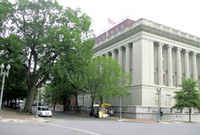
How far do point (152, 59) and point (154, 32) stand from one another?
611 centimetres

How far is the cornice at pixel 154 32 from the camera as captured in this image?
47812 mm

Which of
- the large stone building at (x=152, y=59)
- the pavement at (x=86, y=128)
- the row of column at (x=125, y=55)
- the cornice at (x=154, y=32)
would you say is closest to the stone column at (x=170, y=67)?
the large stone building at (x=152, y=59)

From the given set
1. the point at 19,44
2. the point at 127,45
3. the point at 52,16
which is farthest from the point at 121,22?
the point at 19,44

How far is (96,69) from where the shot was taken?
42.6 meters

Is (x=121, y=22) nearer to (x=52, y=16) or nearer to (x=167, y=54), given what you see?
(x=167, y=54)

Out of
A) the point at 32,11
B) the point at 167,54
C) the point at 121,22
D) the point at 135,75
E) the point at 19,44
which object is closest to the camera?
the point at 19,44

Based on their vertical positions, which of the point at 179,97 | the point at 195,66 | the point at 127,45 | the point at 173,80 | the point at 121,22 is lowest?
the point at 179,97

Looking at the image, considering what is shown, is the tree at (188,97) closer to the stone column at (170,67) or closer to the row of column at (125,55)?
the stone column at (170,67)

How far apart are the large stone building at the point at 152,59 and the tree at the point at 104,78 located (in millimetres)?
4481

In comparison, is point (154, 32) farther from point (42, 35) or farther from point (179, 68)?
point (42, 35)

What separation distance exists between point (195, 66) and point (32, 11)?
40.9 meters

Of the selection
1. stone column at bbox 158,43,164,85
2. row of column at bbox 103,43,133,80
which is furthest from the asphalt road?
row of column at bbox 103,43,133,80

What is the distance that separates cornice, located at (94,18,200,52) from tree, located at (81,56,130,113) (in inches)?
413

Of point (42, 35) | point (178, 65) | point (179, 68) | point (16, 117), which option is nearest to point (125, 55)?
point (178, 65)
